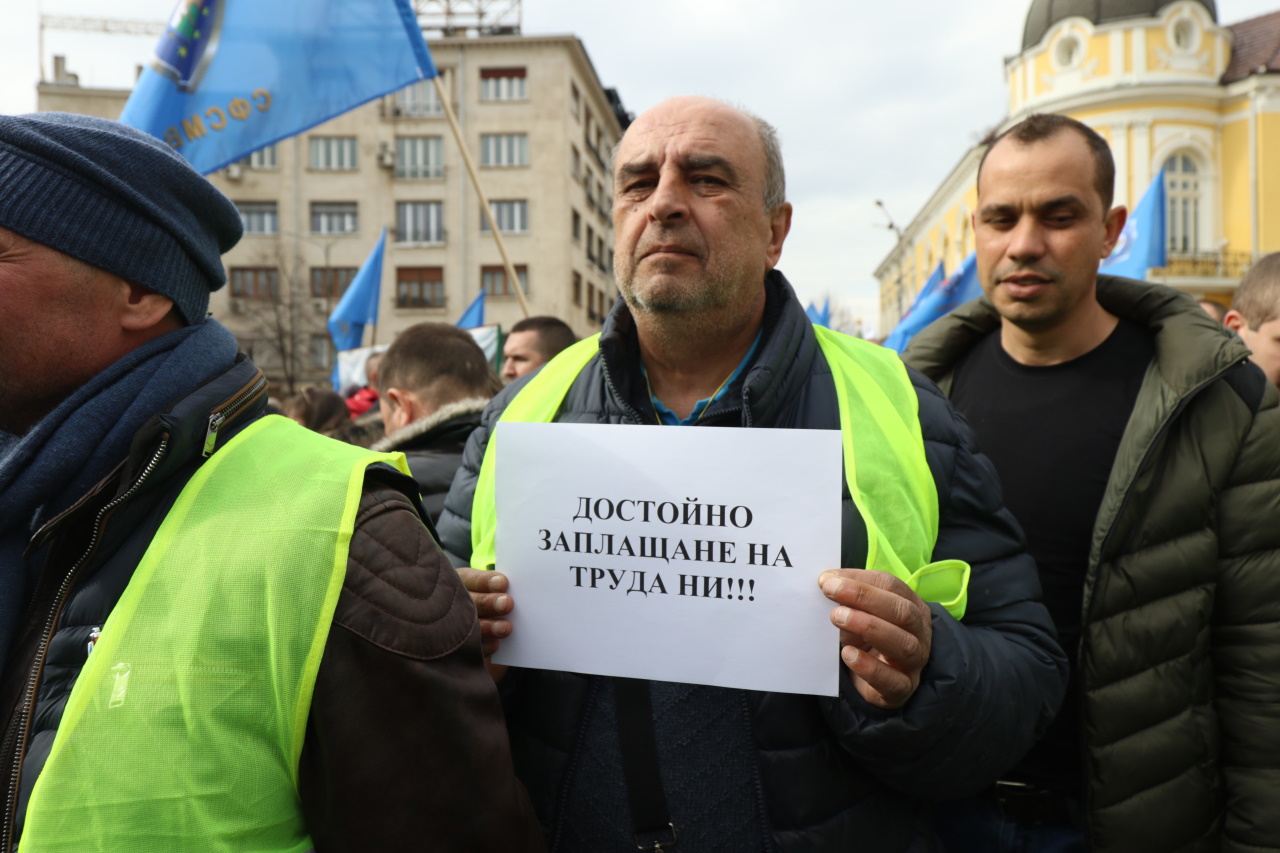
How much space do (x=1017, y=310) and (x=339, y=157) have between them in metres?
40.6

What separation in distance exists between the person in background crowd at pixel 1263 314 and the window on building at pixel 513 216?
36.7m

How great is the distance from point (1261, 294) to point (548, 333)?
371 centimetres

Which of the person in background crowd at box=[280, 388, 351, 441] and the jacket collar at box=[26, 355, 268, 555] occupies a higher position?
the person in background crowd at box=[280, 388, 351, 441]

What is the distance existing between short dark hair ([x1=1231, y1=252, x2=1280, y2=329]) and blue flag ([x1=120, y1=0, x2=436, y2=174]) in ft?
14.0

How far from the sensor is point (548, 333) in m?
5.50

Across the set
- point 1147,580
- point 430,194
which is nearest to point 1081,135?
point 1147,580

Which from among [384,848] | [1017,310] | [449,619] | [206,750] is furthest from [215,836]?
[1017,310]

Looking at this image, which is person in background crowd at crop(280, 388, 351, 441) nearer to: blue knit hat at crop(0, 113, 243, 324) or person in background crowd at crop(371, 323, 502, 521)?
person in background crowd at crop(371, 323, 502, 521)

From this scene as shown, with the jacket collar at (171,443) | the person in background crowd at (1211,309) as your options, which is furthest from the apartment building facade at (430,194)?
the jacket collar at (171,443)

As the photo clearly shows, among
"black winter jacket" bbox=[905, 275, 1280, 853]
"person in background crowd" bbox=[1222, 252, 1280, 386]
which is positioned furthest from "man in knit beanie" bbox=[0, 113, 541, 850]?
"person in background crowd" bbox=[1222, 252, 1280, 386]

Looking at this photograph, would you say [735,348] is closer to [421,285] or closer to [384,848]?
[384,848]

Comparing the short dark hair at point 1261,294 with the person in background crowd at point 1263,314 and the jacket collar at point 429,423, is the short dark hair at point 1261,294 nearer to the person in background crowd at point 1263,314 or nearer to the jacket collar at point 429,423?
the person in background crowd at point 1263,314

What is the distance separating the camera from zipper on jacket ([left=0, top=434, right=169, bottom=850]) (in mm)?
1123

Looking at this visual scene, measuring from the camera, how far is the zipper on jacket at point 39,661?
1.12 meters
